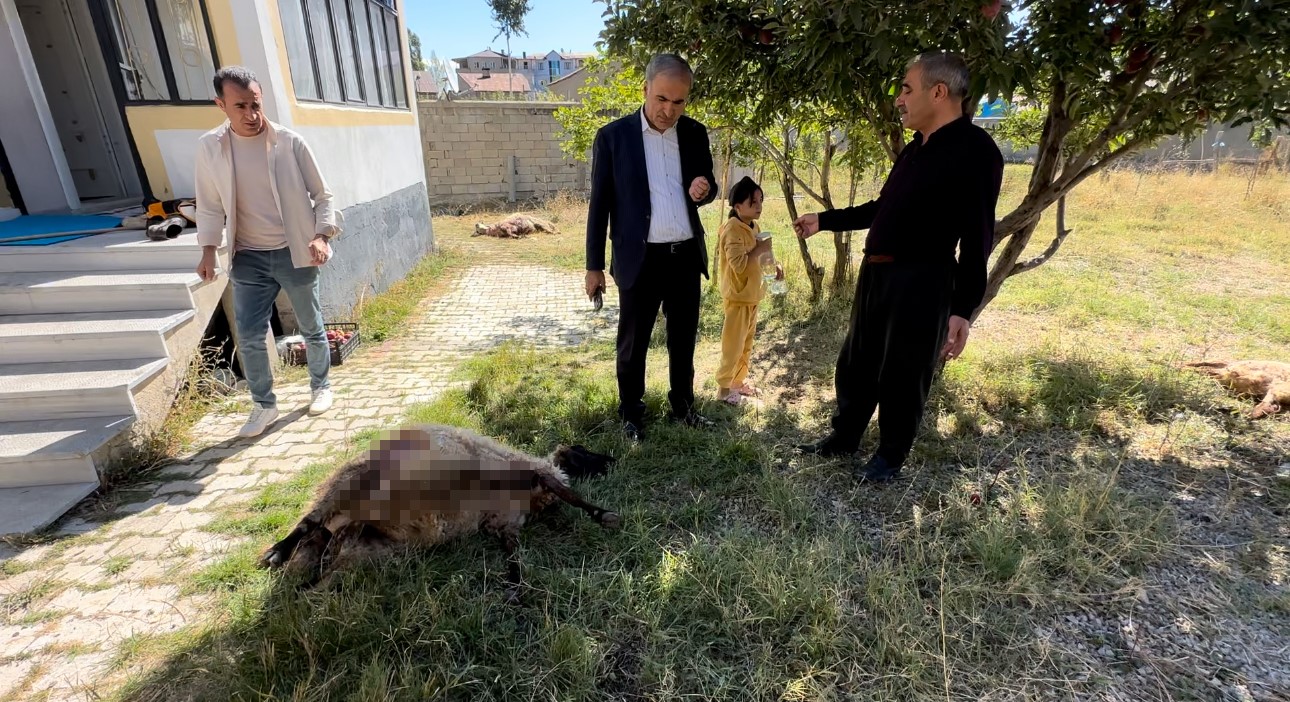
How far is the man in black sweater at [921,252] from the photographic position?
237cm

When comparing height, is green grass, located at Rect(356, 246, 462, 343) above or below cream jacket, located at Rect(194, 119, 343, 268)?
below

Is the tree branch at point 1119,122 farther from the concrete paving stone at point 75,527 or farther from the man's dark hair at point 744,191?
the concrete paving stone at point 75,527

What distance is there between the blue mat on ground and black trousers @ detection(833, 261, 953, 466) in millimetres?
5660

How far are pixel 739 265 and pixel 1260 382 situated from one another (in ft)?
11.5

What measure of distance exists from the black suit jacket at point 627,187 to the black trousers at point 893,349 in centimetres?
102

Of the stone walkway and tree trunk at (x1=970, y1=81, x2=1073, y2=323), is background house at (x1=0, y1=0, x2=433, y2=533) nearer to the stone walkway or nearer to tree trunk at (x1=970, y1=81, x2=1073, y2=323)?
the stone walkway

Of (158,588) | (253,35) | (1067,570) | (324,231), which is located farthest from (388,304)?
(1067,570)

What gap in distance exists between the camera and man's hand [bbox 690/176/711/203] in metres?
3.04

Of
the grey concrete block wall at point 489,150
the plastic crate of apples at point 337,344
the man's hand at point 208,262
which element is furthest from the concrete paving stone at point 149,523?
the grey concrete block wall at point 489,150

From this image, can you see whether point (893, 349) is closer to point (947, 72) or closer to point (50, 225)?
point (947, 72)

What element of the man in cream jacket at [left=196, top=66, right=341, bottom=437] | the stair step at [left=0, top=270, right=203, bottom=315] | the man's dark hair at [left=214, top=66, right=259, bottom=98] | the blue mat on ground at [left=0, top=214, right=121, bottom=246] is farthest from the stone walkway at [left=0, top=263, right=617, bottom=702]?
the blue mat on ground at [left=0, top=214, right=121, bottom=246]

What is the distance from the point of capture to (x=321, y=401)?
4004mm

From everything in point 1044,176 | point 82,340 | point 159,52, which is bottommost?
point 82,340

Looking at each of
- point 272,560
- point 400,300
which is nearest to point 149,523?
point 272,560
